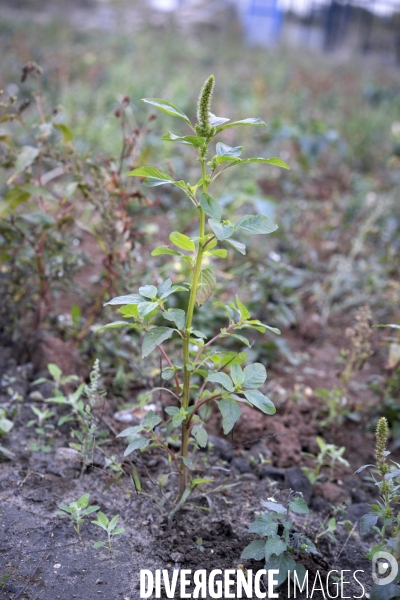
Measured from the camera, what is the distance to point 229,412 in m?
1.58

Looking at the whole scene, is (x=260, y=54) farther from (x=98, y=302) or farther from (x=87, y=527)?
(x=87, y=527)

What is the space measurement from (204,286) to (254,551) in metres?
0.75

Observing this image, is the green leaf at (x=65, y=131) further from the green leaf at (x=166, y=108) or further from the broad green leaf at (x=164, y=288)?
the broad green leaf at (x=164, y=288)

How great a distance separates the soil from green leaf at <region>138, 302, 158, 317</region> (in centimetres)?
51

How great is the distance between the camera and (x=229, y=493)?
2045 millimetres

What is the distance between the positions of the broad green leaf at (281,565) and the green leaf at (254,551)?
0.03 metres

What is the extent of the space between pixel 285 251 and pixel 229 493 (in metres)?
2.10

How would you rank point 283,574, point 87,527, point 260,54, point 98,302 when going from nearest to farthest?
point 283,574, point 87,527, point 98,302, point 260,54

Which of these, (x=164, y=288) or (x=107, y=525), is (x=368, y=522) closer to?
(x=107, y=525)

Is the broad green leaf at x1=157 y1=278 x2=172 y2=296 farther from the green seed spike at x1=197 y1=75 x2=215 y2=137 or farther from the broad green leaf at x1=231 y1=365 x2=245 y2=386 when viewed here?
the green seed spike at x1=197 y1=75 x2=215 y2=137

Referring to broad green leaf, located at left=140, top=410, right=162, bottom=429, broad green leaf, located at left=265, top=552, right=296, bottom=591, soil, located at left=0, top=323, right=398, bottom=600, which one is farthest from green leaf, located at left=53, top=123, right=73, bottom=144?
broad green leaf, located at left=265, top=552, right=296, bottom=591

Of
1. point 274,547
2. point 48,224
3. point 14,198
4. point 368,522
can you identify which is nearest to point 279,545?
point 274,547

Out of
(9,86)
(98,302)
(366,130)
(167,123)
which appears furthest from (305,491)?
(9,86)

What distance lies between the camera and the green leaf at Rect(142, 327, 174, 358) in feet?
5.13
